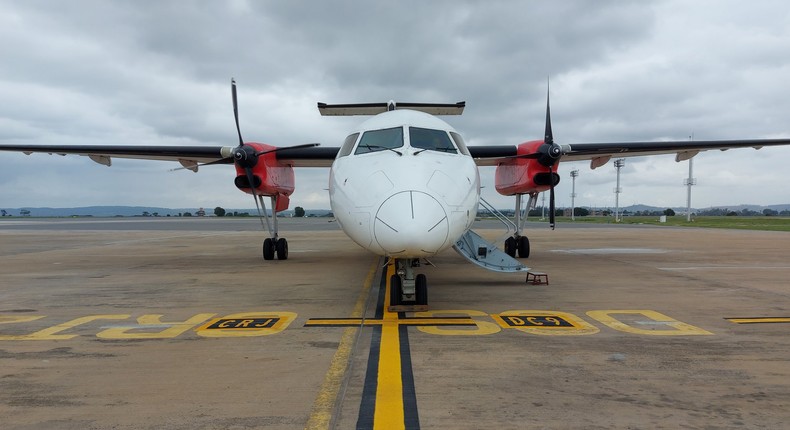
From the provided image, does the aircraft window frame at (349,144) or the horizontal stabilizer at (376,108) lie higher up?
the horizontal stabilizer at (376,108)

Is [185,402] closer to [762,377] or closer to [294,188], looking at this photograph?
[762,377]

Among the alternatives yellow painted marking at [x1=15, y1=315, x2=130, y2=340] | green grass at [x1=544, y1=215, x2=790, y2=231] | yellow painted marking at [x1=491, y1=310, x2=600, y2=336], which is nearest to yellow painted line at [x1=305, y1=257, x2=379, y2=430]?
yellow painted marking at [x1=491, y1=310, x2=600, y2=336]

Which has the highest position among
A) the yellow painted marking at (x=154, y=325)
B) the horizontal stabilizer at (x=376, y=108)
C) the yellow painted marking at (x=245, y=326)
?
the horizontal stabilizer at (x=376, y=108)

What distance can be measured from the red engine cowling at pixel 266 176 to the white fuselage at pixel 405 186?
6.09 m

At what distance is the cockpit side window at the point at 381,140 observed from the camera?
7207mm

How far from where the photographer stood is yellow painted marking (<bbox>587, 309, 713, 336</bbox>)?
5.88 metres

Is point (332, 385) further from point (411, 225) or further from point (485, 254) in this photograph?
point (485, 254)

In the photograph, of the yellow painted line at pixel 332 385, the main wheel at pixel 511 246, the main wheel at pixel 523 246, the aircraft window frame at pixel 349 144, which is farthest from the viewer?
the main wheel at pixel 511 246

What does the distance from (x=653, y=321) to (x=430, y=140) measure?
3.96 m

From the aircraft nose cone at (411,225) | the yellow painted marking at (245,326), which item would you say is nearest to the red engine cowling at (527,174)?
the aircraft nose cone at (411,225)

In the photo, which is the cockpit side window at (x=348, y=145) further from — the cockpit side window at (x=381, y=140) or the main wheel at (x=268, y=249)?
the main wheel at (x=268, y=249)

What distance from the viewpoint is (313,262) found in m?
14.2

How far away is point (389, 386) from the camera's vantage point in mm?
4062

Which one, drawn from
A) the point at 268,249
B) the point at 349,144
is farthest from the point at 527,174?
the point at 268,249
